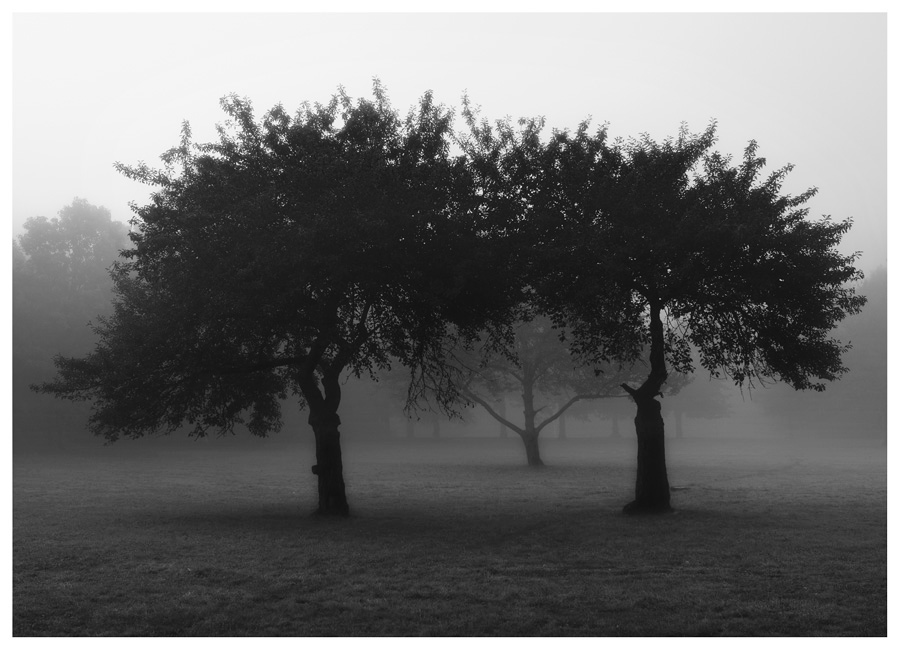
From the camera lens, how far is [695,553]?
18641 millimetres

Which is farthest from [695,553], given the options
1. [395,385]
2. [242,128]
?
[395,385]

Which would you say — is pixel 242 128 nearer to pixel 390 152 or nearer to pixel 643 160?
pixel 390 152

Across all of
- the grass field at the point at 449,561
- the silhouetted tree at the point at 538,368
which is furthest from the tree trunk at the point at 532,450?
the grass field at the point at 449,561

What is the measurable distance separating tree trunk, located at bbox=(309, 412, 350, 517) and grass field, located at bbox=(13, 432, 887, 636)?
1.04 m

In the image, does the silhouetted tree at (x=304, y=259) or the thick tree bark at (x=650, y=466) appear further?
the thick tree bark at (x=650, y=466)

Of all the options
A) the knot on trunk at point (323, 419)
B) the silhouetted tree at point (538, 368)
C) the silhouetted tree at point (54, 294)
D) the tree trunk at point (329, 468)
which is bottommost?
the tree trunk at point (329, 468)

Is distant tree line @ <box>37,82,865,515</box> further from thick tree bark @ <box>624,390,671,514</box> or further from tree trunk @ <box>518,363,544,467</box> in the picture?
tree trunk @ <box>518,363,544,467</box>

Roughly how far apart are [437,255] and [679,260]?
7.34 m

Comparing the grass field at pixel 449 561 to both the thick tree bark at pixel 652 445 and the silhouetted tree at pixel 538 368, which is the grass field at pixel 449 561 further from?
the silhouetted tree at pixel 538 368

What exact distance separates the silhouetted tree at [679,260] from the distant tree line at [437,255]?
0.07 metres

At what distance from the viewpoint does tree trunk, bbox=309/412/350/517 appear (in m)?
26.5

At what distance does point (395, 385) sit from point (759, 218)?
4815cm

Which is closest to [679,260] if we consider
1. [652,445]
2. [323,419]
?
[652,445]

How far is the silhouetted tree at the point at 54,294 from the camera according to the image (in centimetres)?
6319
